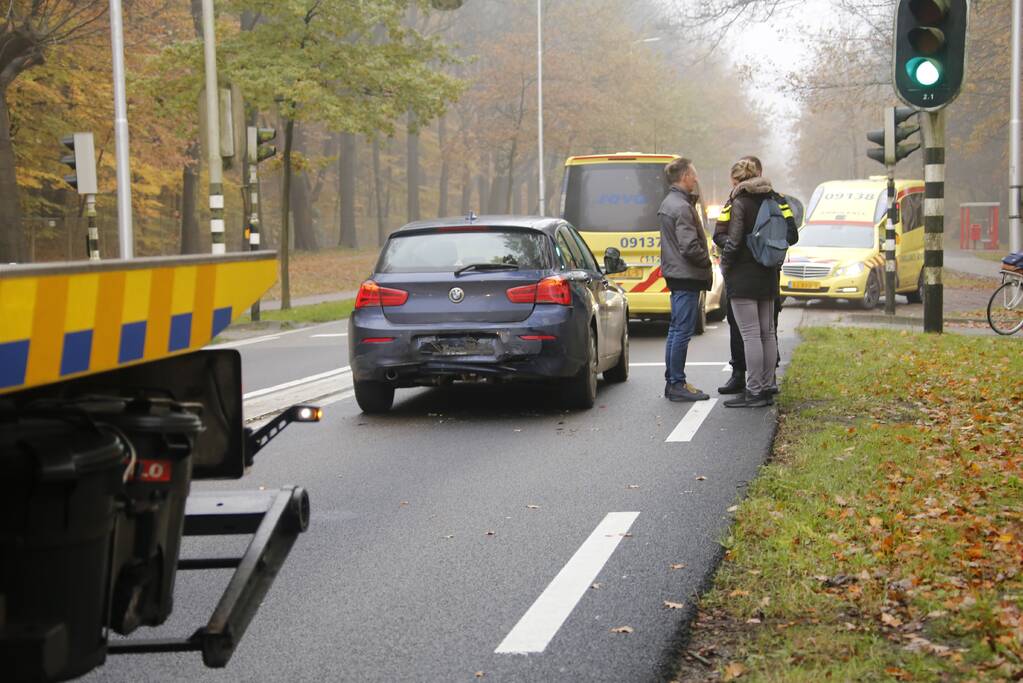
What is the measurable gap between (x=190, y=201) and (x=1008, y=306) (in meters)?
27.9

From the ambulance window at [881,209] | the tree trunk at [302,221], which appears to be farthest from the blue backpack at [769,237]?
the tree trunk at [302,221]

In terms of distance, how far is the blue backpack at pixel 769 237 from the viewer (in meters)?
11.0

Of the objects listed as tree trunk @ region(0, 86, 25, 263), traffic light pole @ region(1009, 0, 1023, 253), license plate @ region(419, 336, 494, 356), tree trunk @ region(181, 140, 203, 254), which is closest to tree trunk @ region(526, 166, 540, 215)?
tree trunk @ region(181, 140, 203, 254)

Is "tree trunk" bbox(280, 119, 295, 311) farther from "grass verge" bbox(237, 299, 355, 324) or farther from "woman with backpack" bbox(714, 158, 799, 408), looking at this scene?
"woman with backpack" bbox(714, 158, 799, 408)

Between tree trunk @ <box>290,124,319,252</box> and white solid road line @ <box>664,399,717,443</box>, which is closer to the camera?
white solid road line @ <box>664,399,717,443</box>

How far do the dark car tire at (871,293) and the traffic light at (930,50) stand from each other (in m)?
13.2

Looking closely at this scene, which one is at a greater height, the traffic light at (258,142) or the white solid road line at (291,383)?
the traffic light at (258,142)

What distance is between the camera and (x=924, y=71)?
13.3 m

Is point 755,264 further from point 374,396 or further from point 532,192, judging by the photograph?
point 532,192

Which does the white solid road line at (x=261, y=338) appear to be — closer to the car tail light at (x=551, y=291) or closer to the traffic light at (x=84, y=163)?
the traffic light at (x=84, y=163)

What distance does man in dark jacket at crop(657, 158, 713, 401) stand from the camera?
11.7m

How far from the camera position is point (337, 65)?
88.7ft

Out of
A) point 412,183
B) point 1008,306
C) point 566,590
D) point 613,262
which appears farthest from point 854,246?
point 412,183

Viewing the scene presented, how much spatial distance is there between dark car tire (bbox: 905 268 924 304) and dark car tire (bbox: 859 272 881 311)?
187 centimetres
